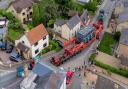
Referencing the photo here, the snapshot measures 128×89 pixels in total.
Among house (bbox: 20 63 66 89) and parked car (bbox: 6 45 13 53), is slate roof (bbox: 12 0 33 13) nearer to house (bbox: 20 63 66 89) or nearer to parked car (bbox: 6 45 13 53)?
parked car (bbox: 6 45 13 53)

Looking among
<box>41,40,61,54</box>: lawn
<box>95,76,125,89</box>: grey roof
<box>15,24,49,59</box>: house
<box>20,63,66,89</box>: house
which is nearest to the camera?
<box>20,63,66,89</box>: house

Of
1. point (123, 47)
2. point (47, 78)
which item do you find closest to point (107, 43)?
point (123, 47)

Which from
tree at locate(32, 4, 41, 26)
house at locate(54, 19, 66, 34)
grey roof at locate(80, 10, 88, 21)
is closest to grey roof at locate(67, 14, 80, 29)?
house at locate(54, 19, 66, 34)

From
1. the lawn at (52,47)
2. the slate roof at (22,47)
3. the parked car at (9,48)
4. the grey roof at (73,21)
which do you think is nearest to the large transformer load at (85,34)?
the grey roof at (73,21)

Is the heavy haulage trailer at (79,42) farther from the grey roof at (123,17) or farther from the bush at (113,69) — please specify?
the bush at (113,69)

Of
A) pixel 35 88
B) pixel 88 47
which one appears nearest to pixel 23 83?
pixel 35 88

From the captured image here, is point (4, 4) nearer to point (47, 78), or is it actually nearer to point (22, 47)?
point (22, 47)

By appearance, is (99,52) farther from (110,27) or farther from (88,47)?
(110,27)
